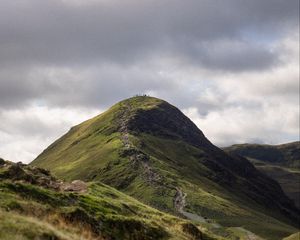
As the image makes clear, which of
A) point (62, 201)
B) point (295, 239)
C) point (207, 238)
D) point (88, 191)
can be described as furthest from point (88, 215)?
point (295, 239)

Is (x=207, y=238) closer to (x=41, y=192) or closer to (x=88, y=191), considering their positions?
(x=88, y=191)

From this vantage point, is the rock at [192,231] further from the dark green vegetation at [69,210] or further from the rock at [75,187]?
the rock at [75,187]

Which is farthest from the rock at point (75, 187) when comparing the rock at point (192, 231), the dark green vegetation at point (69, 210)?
the rock at point (192, 231)

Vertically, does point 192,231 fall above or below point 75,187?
below

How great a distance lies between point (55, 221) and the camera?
3081cm

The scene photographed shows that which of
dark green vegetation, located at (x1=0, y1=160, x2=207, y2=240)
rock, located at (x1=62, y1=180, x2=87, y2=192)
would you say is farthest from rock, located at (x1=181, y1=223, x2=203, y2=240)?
rock, located at (x1=62, y1=180, x2=87, y2=192)

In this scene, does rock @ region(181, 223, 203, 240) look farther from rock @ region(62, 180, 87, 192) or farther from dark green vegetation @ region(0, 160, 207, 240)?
rock @ region(62, 180, 87, 192)

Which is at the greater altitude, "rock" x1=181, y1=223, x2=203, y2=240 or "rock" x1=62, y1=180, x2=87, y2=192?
"rock" x1=62, y1=180, x2=87, y2=192

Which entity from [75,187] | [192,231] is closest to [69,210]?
[75,187]

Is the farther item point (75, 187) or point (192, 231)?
point (192, 231)

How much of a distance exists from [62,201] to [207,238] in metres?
23.2

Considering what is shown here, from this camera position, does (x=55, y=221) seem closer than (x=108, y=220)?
Yes

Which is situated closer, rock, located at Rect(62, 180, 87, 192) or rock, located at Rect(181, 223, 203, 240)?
rock, located at Rect(62, 180, 87, 192)

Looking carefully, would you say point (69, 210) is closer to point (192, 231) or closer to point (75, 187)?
point (75, 187)
